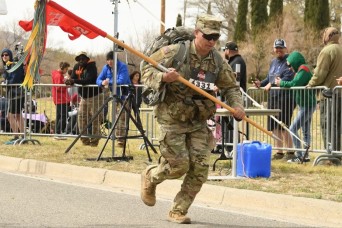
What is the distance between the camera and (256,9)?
5638 centimetres

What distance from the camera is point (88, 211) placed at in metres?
8.05

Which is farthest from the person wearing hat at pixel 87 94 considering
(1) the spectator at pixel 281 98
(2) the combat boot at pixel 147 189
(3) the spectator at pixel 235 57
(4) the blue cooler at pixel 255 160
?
(2) the combat boot at pixel 147 189

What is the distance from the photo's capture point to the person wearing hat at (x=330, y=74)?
1143 centimetres

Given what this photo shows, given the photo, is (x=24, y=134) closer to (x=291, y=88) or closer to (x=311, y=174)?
(x=291, y=88)

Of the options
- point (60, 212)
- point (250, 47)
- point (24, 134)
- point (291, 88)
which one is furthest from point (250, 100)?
point (250, 47)

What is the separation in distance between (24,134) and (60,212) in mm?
7144

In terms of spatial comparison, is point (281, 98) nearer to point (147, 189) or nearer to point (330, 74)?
point (330, 74)

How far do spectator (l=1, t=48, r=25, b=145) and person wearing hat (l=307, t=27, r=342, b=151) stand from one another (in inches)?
233

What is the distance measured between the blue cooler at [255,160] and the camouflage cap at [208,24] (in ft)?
10.4

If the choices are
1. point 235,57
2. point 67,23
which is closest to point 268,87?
point 235,57

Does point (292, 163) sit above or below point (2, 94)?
below

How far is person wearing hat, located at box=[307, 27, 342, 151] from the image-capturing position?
1143cm

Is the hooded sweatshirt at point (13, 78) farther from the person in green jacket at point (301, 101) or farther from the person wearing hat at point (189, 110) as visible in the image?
the person wearing hat at point (189, 110)

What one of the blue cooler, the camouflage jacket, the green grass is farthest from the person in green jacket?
the camouflage jacket
